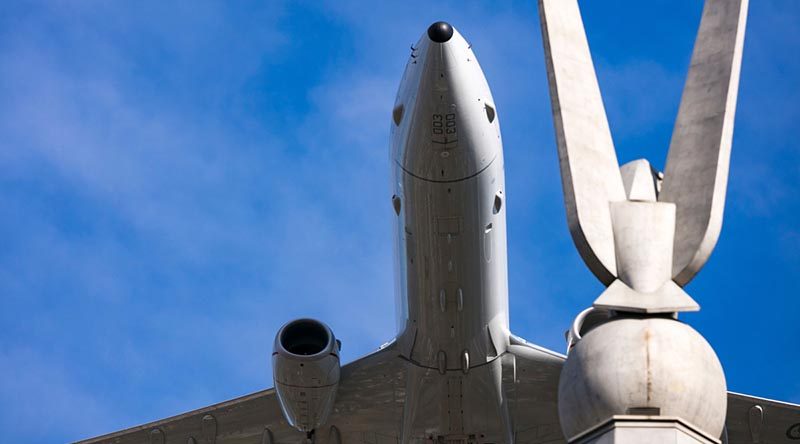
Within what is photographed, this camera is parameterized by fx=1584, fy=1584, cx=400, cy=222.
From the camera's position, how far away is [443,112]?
27531 millimetres

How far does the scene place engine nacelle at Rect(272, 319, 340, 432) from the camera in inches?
1211

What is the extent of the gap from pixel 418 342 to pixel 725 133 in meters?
12.6

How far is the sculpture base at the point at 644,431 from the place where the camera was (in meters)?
16.2

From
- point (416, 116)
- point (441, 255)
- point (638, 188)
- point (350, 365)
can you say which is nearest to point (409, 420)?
point (350, 365)

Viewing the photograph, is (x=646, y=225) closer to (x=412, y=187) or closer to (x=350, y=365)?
(x=412, y=187)

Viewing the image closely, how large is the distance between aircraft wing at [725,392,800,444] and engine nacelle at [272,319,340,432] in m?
8.01

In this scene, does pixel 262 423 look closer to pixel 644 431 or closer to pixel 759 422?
pixel 759 422

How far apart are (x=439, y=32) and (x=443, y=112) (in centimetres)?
140

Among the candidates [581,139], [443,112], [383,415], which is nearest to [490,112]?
[443,112]

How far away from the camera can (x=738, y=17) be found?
19594 mm

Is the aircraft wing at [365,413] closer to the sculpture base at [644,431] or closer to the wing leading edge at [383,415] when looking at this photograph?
the wing leading edge at [383,415]

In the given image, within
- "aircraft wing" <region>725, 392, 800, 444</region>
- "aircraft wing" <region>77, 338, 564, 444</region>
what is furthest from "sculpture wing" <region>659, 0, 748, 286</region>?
"aircraft wing" <region>725, 392, 800, 444</region>

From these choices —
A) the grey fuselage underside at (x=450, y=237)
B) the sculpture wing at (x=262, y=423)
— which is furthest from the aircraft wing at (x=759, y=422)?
the sculpture wing at (x=262, y=423)

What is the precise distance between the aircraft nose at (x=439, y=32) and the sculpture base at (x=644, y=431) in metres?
12.0
